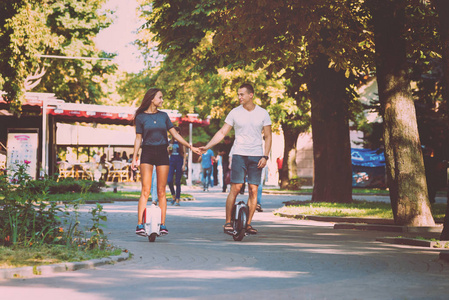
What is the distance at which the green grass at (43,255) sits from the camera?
7633 mm

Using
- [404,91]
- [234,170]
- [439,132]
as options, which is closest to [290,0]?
[404,91]

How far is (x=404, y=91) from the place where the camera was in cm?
1278

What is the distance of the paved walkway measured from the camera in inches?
253

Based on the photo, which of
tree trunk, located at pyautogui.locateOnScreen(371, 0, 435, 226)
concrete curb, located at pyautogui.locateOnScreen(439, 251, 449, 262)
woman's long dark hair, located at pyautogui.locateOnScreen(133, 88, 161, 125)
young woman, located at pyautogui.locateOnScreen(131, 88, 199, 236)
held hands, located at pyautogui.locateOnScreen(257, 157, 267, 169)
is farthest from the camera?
tree trunk, located at pyautogui.locateOnScreen(371, 0, 435, 226)

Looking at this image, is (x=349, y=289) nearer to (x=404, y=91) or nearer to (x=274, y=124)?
(x=404, y=91)

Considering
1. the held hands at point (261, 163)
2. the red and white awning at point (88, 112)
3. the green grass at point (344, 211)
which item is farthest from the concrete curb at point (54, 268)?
the red and white awning at point (88, 112)

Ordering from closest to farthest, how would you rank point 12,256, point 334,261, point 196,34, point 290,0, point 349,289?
point 349,289, point 12,256, point 334,261, point 290,0, point 196,34

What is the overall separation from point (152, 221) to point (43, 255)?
2650mm

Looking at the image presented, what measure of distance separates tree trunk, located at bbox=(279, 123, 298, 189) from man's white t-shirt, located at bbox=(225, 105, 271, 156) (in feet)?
80.1

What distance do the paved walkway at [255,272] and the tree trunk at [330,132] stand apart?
7629 mm

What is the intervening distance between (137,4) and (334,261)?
1185 inches

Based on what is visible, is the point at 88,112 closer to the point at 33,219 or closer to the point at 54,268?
the point at 33,219

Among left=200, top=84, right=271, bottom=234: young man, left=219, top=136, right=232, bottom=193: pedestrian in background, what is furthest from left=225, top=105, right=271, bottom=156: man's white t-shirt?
left=219, top=136, right=232, bottom=193: pedestrian in background

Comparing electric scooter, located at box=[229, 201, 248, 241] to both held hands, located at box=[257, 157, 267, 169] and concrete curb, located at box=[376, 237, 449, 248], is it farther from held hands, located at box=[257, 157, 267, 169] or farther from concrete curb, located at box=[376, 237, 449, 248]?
concrete curb, located at box=[376, 237, 449, 248]
